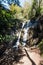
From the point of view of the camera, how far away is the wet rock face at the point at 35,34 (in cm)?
1644

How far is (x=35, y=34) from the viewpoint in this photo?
57.4ft

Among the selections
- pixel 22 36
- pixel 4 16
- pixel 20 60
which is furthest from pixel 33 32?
pixel 4 16

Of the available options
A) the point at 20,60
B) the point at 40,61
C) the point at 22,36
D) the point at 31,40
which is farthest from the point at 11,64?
the point at 22,36

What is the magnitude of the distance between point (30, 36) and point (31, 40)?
929 mm

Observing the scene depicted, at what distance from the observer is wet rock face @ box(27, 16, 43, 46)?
16.4 metres

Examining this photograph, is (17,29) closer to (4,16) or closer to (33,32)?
(33,32)

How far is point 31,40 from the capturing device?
1719 centimetres

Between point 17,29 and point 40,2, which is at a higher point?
point 40,2

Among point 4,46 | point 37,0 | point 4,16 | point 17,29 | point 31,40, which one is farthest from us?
point 37,0

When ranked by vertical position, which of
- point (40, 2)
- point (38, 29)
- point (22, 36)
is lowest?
point (22, 36)

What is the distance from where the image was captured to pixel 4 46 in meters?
15.8

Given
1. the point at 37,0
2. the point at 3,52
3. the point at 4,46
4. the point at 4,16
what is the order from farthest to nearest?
the point at 37,0
the point at 4,46
the point at 3,52
the point at 4,16

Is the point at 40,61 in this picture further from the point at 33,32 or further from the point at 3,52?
the point at 33,32

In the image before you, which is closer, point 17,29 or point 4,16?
point 4,16
